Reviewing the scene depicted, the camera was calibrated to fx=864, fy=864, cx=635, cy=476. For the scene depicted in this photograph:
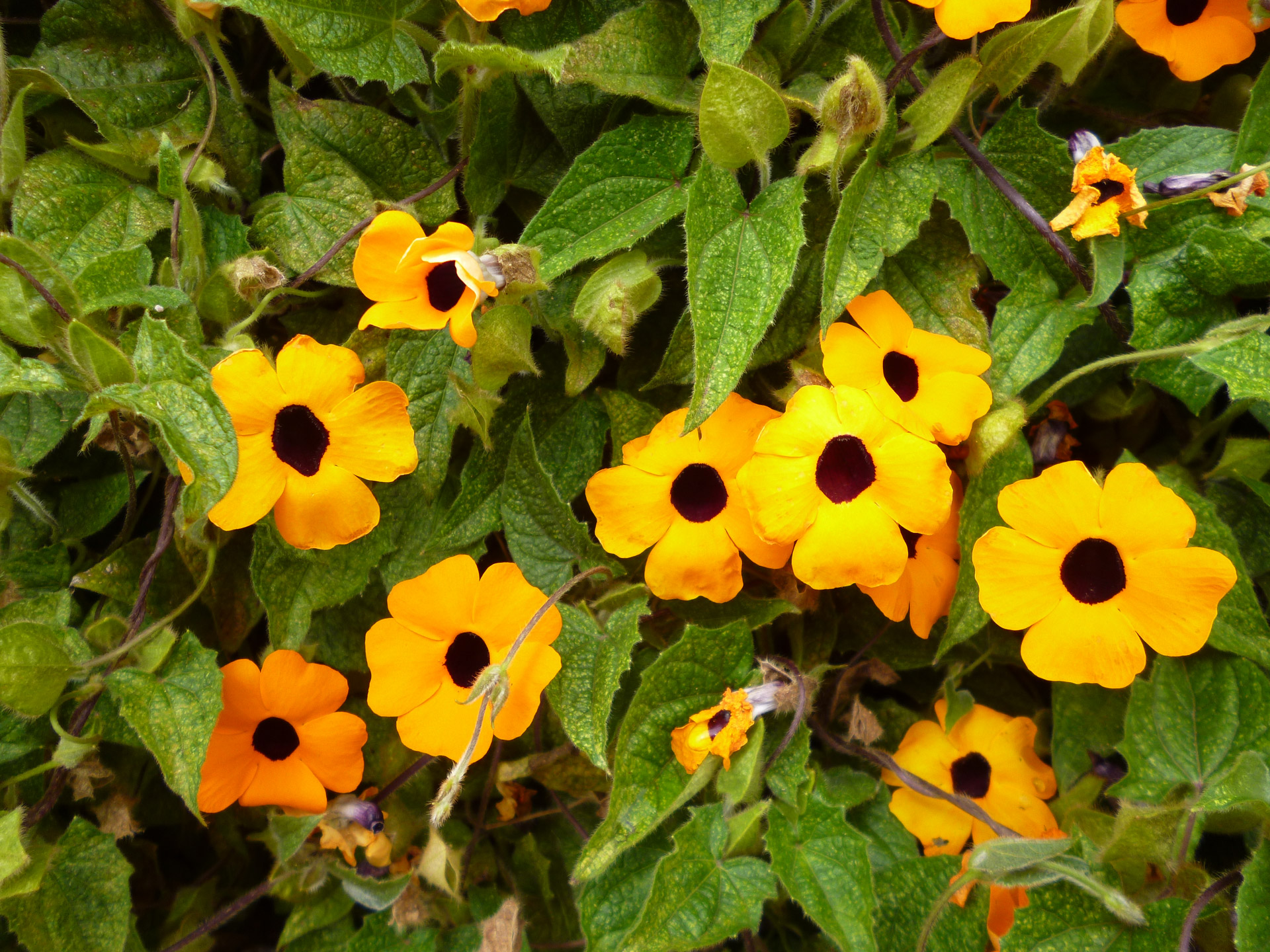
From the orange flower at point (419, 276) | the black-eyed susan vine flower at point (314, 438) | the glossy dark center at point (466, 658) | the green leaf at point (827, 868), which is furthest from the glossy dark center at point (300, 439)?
the green leaf at point (827, 868)

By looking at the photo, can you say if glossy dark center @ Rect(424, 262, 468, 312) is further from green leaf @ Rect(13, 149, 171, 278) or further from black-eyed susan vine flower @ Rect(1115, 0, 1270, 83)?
black-eyed susan vine flower @ Rect(1115, 0, 1270, 83)

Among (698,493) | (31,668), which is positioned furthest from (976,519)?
(31,668)

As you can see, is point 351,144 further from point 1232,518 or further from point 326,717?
point 1232,518

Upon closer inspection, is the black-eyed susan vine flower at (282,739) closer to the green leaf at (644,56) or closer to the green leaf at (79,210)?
the green leaf at (79,210)

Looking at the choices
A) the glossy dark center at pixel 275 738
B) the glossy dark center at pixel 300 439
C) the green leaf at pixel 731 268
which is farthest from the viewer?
the glossy dark center at pixel 275 738

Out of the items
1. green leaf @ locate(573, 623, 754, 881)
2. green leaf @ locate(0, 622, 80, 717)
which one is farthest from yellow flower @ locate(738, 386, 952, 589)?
green leaf @ locate(0, 622, 80, 717)
